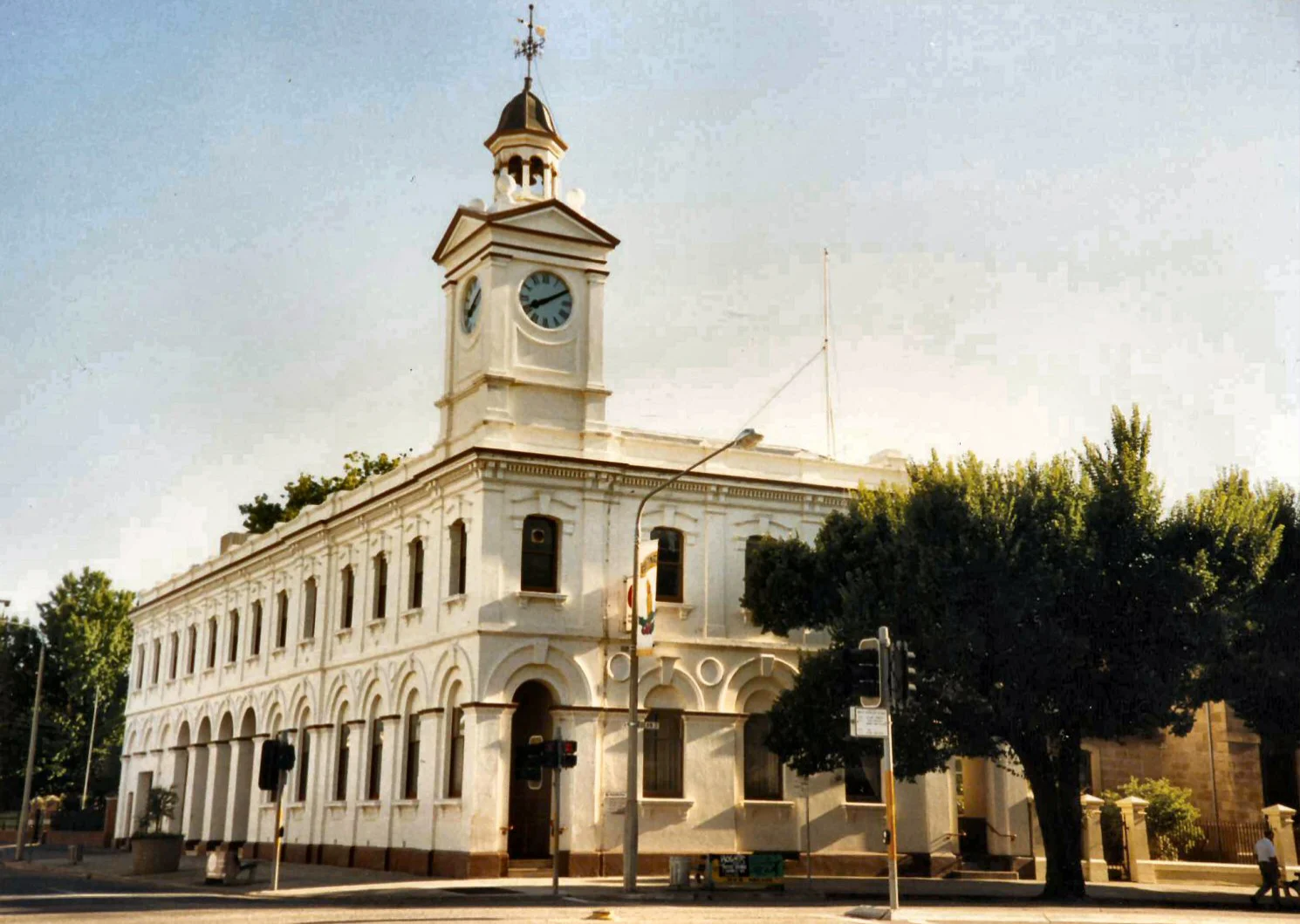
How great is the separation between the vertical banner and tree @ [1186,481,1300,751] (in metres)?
11.3

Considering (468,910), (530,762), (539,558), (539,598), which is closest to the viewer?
(468,910)

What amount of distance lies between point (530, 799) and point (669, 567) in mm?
6749

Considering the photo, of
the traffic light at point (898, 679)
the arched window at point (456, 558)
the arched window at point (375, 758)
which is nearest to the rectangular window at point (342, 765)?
the arched window at point (375, 758)

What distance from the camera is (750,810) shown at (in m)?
37.1

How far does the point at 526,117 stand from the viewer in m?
40.8

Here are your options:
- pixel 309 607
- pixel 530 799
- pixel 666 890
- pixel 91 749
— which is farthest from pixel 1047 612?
pixel 91 749

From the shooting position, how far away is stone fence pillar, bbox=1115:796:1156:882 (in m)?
37.1

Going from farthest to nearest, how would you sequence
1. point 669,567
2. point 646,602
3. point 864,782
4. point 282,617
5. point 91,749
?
point 91,749, point 282,617, point 864,782, point 669,567, point 646,602

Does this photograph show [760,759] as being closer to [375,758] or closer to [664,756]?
[664,756]

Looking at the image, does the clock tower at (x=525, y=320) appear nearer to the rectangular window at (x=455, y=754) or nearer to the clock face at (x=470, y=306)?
the clock face at (x=470, y=306)

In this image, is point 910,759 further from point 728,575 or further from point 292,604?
point 292,604

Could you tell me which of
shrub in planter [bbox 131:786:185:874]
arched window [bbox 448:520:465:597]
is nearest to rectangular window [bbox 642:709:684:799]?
arched window [bbox 448:520:465:597]

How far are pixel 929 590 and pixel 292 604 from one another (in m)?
24.6

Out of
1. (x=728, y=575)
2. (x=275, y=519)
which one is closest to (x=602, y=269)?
(x=728, y=575)
